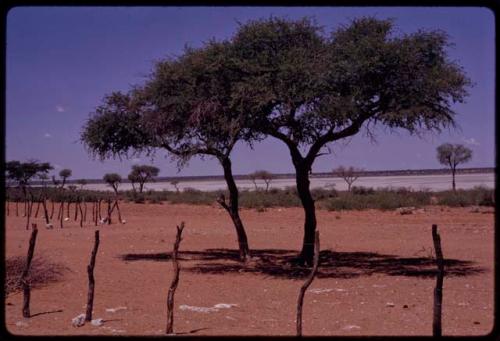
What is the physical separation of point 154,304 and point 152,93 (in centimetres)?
698

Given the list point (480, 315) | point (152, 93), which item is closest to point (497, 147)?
point (480, 315)

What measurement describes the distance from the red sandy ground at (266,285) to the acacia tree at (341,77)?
3753 millimetres

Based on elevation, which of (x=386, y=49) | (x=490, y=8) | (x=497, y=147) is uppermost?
(x=386, y=49)

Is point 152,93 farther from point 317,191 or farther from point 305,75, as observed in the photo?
point 317,191

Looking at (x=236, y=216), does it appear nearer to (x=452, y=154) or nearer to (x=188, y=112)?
(x=188, y=112)

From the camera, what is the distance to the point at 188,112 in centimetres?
1566

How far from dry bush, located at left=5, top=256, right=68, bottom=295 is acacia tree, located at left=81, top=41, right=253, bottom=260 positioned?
425 cm

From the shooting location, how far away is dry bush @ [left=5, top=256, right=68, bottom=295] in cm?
1253

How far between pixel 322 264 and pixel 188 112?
5643 mm

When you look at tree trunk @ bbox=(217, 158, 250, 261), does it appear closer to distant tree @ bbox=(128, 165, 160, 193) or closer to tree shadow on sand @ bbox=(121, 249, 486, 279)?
tree shadow on sand @ bbox=(121, 249, 486, 279)

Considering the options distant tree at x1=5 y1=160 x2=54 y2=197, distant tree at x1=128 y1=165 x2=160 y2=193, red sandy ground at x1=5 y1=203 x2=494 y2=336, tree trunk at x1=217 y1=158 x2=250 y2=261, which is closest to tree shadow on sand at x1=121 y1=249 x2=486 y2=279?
red sandy ground at x1=5 y1=203 x2=494 y2=336

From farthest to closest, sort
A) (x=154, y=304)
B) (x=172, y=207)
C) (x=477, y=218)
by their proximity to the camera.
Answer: (x=172, y=207)
(x=477, y=218)
(x=154, y=304)

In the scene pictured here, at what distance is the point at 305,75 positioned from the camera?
45.5ft

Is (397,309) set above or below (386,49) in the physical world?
below
